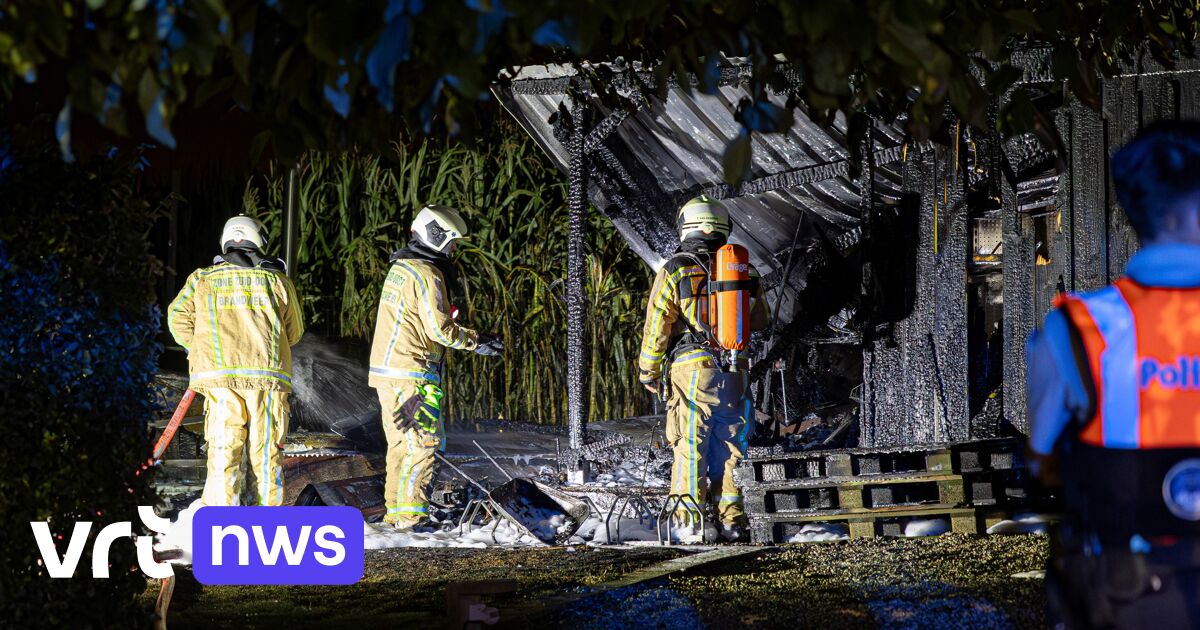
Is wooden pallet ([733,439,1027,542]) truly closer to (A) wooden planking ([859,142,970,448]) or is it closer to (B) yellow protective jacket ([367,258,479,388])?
(A) wooden planking ([859,142,970,448])

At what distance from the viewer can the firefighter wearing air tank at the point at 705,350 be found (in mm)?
8680

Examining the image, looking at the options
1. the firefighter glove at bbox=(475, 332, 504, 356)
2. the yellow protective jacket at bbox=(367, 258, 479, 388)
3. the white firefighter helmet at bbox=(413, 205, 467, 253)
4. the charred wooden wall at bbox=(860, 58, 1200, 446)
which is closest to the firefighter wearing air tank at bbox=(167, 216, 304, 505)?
the yellow protective jacket at bbox=(367, 258, 479, 388)

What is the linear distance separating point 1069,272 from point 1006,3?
2821 millimetres

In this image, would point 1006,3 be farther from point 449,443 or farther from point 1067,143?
point 449,443

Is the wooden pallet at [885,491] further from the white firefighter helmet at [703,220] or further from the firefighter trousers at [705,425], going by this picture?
the white firefighter helmet at [703,220]

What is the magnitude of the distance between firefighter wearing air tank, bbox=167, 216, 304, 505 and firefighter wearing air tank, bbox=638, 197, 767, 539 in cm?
231

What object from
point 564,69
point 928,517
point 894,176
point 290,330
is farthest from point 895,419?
point 290,330

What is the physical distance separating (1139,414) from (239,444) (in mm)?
6660

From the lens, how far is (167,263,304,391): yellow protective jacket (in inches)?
344

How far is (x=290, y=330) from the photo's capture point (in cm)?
912

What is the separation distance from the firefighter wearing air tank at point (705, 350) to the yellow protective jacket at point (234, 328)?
Result: 2.30 meters

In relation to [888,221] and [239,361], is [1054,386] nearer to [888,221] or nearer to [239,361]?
[239,361]

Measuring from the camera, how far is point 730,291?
8625 mm

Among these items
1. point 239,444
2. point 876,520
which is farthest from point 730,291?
point 239,444
